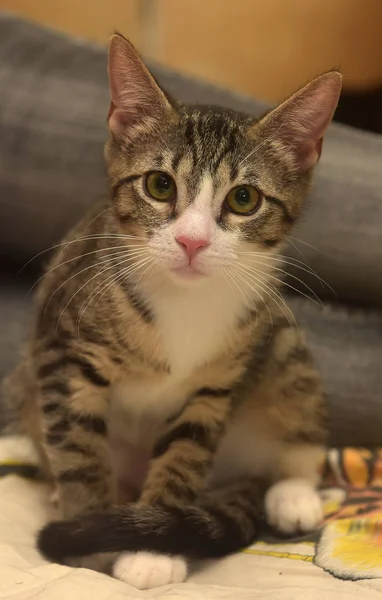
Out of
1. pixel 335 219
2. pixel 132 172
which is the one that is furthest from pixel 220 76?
pixel 132 172

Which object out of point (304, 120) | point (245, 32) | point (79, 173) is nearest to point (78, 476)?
point (304, 120)

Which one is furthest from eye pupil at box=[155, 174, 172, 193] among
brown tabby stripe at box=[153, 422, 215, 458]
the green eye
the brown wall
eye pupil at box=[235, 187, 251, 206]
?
the brown wall

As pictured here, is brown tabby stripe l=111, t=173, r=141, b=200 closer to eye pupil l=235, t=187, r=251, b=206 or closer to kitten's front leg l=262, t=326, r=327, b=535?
eye pupil l=235, t=187, r=251, b=206

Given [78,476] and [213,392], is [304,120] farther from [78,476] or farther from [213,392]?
[78,476]

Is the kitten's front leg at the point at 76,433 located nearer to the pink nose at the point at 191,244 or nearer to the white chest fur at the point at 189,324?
the white chest fur at the point at 189,324

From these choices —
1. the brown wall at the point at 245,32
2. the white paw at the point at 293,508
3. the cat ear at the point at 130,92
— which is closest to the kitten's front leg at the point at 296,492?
the white paw at the point at 293,508

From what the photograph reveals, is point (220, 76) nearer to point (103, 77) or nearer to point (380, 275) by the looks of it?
point (103, 77)
